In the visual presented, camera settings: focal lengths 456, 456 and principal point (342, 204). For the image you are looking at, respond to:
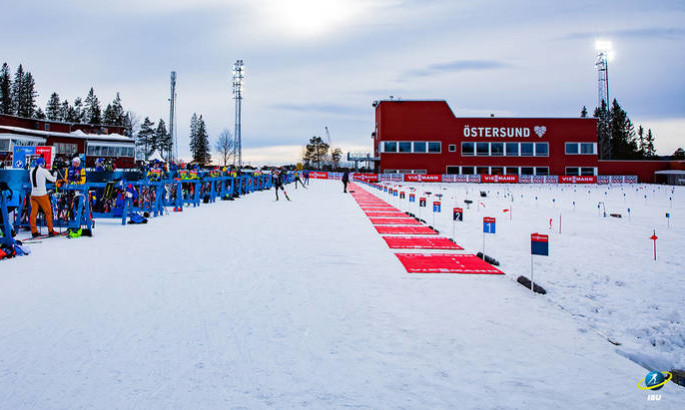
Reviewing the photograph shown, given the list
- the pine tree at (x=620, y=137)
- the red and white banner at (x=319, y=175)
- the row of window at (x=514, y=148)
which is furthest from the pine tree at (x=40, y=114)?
the pine tree at (x=620, y=137)

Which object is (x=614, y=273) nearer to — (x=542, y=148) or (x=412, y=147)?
(x=412, y=147)

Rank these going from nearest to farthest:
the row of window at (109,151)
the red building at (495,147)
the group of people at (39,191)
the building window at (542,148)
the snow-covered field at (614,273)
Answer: the snow-covered field at (614,273) < the group of people at (39,191) < the row of window at (109,151) < the red building at (495,147) < the building window at (542,148)

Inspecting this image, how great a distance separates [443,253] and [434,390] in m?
6.45

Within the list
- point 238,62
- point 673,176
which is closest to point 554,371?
point 238,62

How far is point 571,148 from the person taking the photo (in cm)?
6838

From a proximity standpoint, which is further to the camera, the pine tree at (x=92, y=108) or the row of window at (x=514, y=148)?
the pine tree at (x=92, y=108)

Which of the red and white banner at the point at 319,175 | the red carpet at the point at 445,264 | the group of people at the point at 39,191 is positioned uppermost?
the red and white banner at the point at 319,175

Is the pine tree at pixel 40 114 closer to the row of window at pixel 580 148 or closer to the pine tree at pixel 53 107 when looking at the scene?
the pine tree at pixel 53 107

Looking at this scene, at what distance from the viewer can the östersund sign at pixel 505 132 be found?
6788cm

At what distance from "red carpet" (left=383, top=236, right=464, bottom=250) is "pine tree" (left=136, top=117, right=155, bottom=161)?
12283 cm

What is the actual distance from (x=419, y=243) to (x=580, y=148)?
6731 cm

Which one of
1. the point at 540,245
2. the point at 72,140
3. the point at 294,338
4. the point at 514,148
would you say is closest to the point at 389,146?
the point at 514,148

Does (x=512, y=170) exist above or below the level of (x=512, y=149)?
below

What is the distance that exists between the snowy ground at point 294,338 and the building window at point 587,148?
67.7 meters
